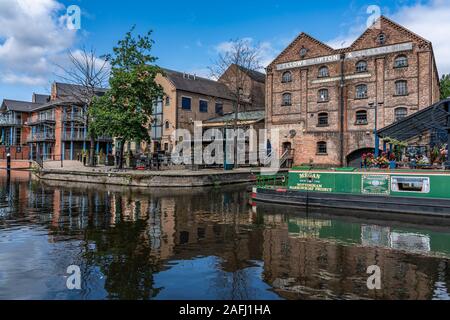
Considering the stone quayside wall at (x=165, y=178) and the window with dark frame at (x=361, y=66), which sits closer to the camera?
the stone quayside wall at (x=165, y=178)

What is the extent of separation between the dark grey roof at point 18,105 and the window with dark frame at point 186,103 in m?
31.7

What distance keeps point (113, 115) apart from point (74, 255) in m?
18.7

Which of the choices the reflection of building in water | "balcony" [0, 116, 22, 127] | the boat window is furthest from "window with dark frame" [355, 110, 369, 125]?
"balcony" [0, 116, 22, 127]

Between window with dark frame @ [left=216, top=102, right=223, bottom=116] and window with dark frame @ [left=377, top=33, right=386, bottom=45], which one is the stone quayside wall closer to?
window with dark frame @ [left=377, top=33, right=386, bottom=45]

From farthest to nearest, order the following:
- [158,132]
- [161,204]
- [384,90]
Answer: [158,132]
[384,90]
[161,204]

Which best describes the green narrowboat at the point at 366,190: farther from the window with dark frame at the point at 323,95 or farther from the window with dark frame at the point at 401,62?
the window with dark frame at the point at 401,62

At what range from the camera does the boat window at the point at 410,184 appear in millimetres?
13078

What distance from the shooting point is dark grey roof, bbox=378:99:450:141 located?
1691cm

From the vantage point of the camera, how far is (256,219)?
12.5 meters

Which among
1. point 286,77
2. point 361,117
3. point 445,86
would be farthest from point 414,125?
point 445,86

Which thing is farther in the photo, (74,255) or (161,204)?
(161,204)

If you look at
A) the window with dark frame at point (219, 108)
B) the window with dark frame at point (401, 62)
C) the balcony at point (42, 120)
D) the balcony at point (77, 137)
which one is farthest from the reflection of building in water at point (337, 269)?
the balcony at point (42, 120)

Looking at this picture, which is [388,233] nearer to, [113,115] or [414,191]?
[414,191]
